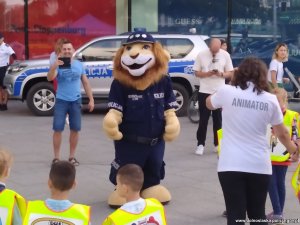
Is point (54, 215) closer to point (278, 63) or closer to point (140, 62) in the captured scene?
point (140, 62)

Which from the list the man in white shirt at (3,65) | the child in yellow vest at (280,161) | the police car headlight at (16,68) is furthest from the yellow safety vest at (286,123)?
the man in white shirt at (3,65)

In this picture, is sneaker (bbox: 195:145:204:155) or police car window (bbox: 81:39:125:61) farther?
police car window (bbox: 81:39:125:61)

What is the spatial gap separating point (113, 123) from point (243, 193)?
6.35 feet

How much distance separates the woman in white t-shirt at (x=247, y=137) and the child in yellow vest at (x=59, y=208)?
1446mm

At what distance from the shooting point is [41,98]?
14523 millimetres

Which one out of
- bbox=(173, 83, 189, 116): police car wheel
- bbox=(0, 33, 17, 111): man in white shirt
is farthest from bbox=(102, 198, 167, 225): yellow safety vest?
bbox=(0, 33, 17, 111): man in white shirt

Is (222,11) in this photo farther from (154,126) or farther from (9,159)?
(9,159)

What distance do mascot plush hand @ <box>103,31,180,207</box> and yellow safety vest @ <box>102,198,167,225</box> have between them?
2458 millimetres

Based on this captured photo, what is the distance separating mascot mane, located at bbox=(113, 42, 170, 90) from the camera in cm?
721

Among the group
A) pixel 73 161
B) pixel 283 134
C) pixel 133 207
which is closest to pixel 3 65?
pixel 73 161

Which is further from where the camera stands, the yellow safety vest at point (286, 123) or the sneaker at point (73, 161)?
the sneaker at point (73, 161)

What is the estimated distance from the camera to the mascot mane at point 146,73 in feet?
23.7

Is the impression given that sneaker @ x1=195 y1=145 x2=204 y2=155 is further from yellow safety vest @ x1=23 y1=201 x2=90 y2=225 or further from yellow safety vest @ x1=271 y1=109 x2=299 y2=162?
yellow safety vest @ x1=23 y1=201 x2=90 y2=225

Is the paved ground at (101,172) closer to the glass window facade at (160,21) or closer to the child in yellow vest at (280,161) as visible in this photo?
the child in yellow vest at (280,161)
